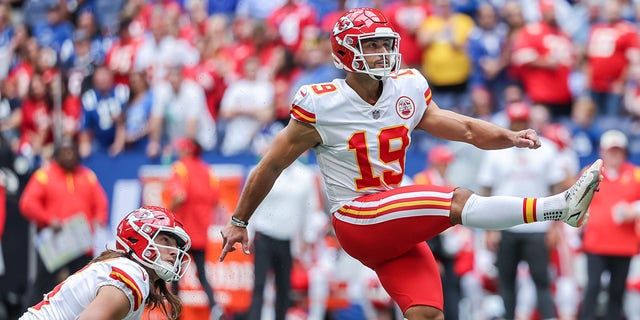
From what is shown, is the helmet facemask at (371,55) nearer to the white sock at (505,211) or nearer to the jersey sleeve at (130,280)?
the white sock at (505,211)

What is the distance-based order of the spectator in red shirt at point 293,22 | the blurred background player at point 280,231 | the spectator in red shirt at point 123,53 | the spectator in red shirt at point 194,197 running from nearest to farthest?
the blurred background player at point 280,231 → the spectator in red shirt at point 194,197 → the spectator in red shirt at point 293,22 → the spectator in red shirt at point 123,53

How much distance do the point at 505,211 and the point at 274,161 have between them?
1.24 meters

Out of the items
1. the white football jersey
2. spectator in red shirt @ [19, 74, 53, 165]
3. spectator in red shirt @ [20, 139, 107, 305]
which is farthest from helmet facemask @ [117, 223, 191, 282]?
spectator in red shirt @ [19, 74, 53, 165]

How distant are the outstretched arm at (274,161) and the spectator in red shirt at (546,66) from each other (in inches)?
244

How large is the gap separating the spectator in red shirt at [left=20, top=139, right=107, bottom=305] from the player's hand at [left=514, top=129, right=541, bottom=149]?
586cm

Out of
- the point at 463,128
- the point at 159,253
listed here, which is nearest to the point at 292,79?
the point at 463,128

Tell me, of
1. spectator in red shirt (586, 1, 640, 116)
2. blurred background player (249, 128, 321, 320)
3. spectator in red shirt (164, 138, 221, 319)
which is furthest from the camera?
spectator in red shirt (586, 1, 640, 116)

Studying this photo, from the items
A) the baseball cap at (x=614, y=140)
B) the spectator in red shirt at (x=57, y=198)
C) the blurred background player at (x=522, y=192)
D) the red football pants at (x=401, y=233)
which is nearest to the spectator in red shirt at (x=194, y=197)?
the spectator in red shirt at (x=57, y=198)

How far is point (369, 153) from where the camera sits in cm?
662

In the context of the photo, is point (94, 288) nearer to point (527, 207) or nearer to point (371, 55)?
point (371, 55)

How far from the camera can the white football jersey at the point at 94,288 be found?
19.0ft

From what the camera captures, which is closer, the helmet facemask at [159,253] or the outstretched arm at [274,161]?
the helmet facemask at [159,253]

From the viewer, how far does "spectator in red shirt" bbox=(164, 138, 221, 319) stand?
11305 millimetres

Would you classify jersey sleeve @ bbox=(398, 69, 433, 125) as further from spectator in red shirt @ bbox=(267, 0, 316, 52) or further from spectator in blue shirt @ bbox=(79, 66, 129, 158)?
spectator in blue shirt @ bbox=(79, 66, 129, 158)
